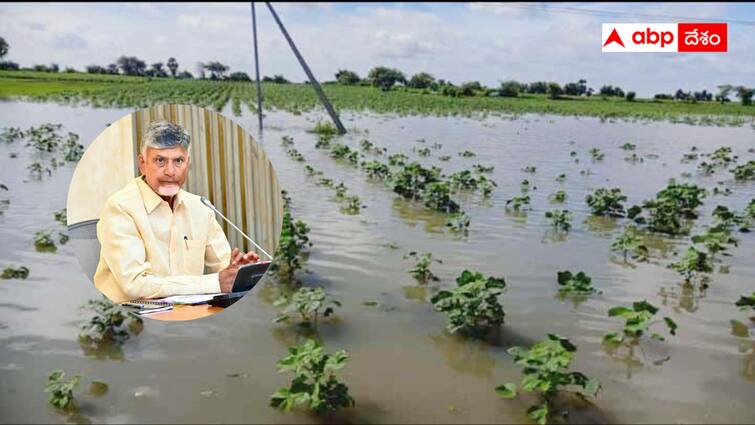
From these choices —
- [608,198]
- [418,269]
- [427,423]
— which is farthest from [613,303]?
[608,198]

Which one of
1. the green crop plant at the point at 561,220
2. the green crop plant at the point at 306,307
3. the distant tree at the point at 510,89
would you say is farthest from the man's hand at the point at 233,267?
the distant tree at the point at 510,89

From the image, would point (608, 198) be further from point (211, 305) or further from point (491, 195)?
point (211, 305)

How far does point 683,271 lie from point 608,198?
300 cm

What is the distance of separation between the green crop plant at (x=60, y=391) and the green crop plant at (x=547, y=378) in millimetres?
2735

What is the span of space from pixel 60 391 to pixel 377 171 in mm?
7925

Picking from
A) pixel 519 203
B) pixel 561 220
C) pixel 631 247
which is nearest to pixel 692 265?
pixel 631 247

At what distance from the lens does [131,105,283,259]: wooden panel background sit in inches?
122

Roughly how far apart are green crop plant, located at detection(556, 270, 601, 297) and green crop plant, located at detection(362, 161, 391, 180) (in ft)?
17.8

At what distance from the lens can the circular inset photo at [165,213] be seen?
2.87m

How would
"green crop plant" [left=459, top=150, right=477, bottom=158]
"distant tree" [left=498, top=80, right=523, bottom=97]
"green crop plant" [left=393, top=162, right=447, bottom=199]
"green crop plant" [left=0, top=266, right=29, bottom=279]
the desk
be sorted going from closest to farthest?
1. the desk
2. "green crop plant" [left=0, top=266, right=29, bottom=279]
3. "green crop plant" [left=393, top=162, right=447, bottom=199]
4. "green crop plant" [left=459, top=150, right=477, bottom=158]
5. "distant tree" [left=498, top=80, right=523, bottom=97]

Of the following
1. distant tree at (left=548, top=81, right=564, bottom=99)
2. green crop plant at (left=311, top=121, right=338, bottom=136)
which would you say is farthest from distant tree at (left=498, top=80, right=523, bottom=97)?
green crop plant at (left=311, top=121, right=338, bottom=136)

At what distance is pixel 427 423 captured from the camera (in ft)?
13.3

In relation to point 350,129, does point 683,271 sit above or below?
below

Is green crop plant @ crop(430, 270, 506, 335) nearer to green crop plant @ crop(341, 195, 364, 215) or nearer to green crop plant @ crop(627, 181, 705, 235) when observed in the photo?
green crop plant @ crop(341, 195, 364, 215)
